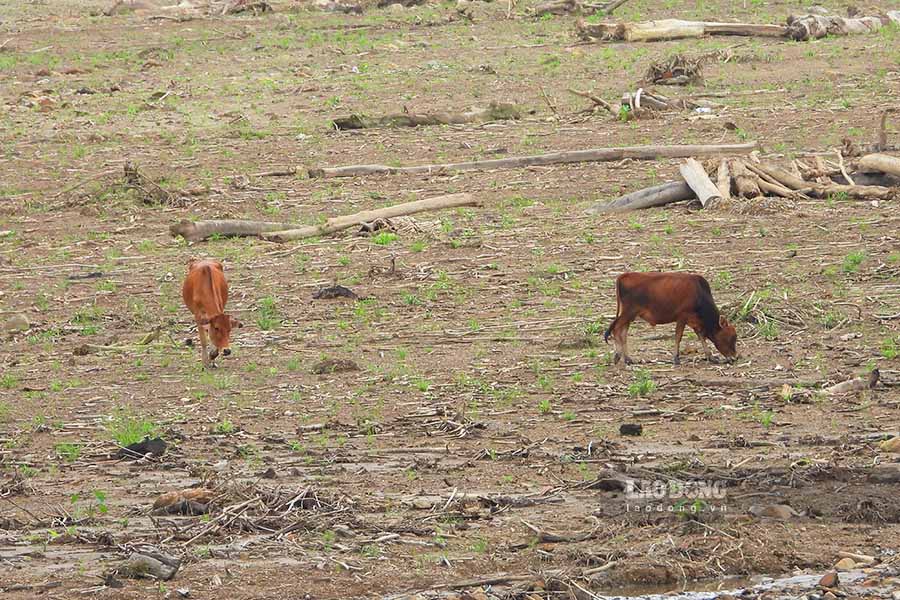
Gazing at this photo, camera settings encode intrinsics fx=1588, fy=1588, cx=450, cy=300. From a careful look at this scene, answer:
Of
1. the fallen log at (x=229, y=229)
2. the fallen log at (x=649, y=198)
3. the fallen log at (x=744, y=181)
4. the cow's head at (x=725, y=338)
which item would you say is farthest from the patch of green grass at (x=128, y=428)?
the fallen log at (x=744, y=181)

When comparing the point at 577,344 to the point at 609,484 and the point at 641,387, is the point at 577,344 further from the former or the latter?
the point at 609,484

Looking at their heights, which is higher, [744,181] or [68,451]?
[744,181]

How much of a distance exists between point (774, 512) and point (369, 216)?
9199 millimetres

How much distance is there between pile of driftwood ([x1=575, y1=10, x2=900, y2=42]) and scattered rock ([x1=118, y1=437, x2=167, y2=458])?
2014 centimetres

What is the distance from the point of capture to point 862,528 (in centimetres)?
833

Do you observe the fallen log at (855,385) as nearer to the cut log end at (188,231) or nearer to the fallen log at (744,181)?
the fallen log at (744,181)

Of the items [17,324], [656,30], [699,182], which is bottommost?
[17,324]

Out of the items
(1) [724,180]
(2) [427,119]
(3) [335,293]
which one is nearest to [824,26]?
(2) [427,119]

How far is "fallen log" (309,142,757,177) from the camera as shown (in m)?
19.2

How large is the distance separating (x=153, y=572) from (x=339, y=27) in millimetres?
25697

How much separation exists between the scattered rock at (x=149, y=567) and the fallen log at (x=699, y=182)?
10042 millimetres

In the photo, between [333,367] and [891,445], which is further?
[333,367]

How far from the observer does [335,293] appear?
1450cm

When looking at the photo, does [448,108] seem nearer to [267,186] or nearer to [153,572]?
[267,186]
